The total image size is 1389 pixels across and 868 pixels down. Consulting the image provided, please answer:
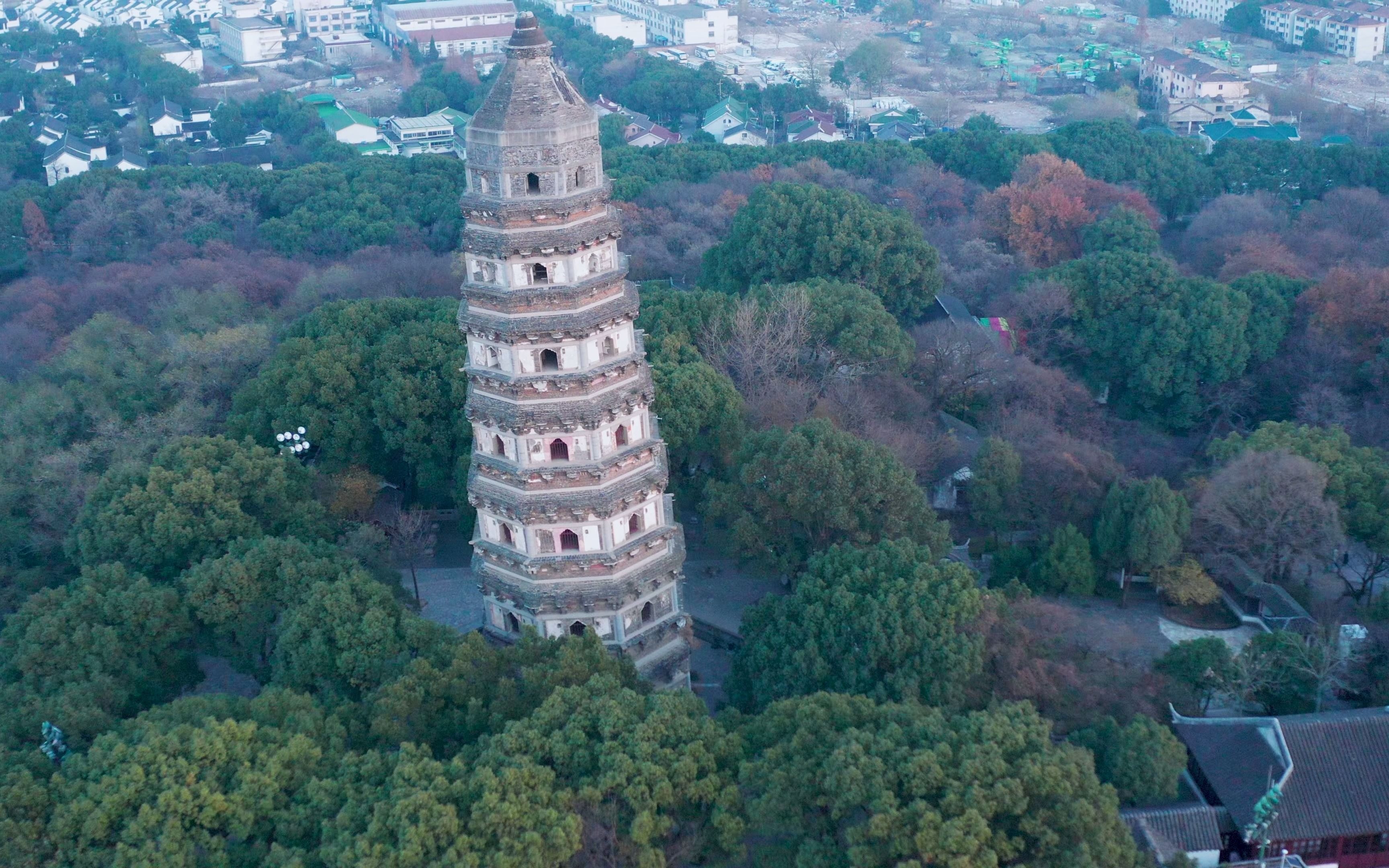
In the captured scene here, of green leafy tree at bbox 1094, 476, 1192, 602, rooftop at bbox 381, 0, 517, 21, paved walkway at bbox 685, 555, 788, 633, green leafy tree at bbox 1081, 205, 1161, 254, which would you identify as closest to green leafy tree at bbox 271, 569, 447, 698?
paved walkway at bbox 685, 555, 788, 633

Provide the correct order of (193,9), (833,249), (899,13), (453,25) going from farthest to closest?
(193,9) → (899,13) → (453,25) → (833,249)

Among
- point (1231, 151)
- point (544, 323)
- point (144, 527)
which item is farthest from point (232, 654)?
point (1231, 151)

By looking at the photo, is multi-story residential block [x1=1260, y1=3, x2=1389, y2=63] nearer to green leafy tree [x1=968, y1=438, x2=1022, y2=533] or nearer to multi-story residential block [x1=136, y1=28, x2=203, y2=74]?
green leafy tree [x1=968, y1=438, x2=1022, y2=533]

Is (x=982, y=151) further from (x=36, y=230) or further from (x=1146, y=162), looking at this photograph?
(x=36, y=230)

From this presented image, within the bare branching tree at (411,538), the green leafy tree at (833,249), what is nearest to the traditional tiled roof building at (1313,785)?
the bare branching tree at (411,538)

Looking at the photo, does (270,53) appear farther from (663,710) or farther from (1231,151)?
(663,710)

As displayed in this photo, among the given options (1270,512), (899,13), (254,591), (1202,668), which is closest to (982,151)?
(1270,512)

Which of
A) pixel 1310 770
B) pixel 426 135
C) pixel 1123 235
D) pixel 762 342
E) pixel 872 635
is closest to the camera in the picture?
pixel 1310 770
